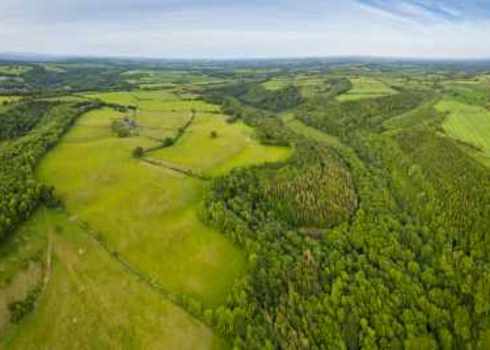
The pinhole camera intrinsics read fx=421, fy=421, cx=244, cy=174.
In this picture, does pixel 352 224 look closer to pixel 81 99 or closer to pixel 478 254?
pixel 478 254

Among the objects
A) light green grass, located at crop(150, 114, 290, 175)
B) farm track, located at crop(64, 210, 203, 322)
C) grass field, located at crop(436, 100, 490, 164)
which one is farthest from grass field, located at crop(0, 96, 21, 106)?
grass field, located at crop(436, 100, 490, 164)

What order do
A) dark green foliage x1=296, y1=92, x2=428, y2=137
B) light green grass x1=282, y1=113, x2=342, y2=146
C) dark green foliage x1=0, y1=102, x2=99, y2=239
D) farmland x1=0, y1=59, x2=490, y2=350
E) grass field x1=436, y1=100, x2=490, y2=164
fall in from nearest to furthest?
farmland x1=0, y1=59, x2=490, y2=350, dark green foliage x1=0, y1=102, x2=99, y2=239, grass field x1=436, y1=100, x2=490, y2=164, light green grass x1=282, y1=113, x2=342, y2=146, dark green foliage x1=296, y1=92, x2=428, y2=137

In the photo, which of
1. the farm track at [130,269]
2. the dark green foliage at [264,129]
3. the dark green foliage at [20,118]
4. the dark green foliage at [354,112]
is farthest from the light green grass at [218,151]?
the dark green foliage at [354,112]

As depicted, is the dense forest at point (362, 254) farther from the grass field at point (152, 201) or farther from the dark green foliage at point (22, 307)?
the dark green foliage at point (22, 307)

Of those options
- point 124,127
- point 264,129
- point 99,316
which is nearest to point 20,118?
point 124,127

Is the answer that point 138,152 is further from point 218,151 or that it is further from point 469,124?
point 469,124

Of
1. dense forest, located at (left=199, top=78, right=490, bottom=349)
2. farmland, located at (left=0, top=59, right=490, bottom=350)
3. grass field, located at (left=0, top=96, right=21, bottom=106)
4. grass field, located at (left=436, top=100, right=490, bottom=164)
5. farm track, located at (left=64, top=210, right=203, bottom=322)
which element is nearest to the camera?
farmland, located at (left=0, top=59, right=490, bottom=350)

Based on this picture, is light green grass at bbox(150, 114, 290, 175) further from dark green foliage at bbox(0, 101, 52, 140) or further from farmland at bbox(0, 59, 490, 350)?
dark green foliage at bbox(0, 101, 52, 140)

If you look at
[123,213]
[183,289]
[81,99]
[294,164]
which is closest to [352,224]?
[294,164]
